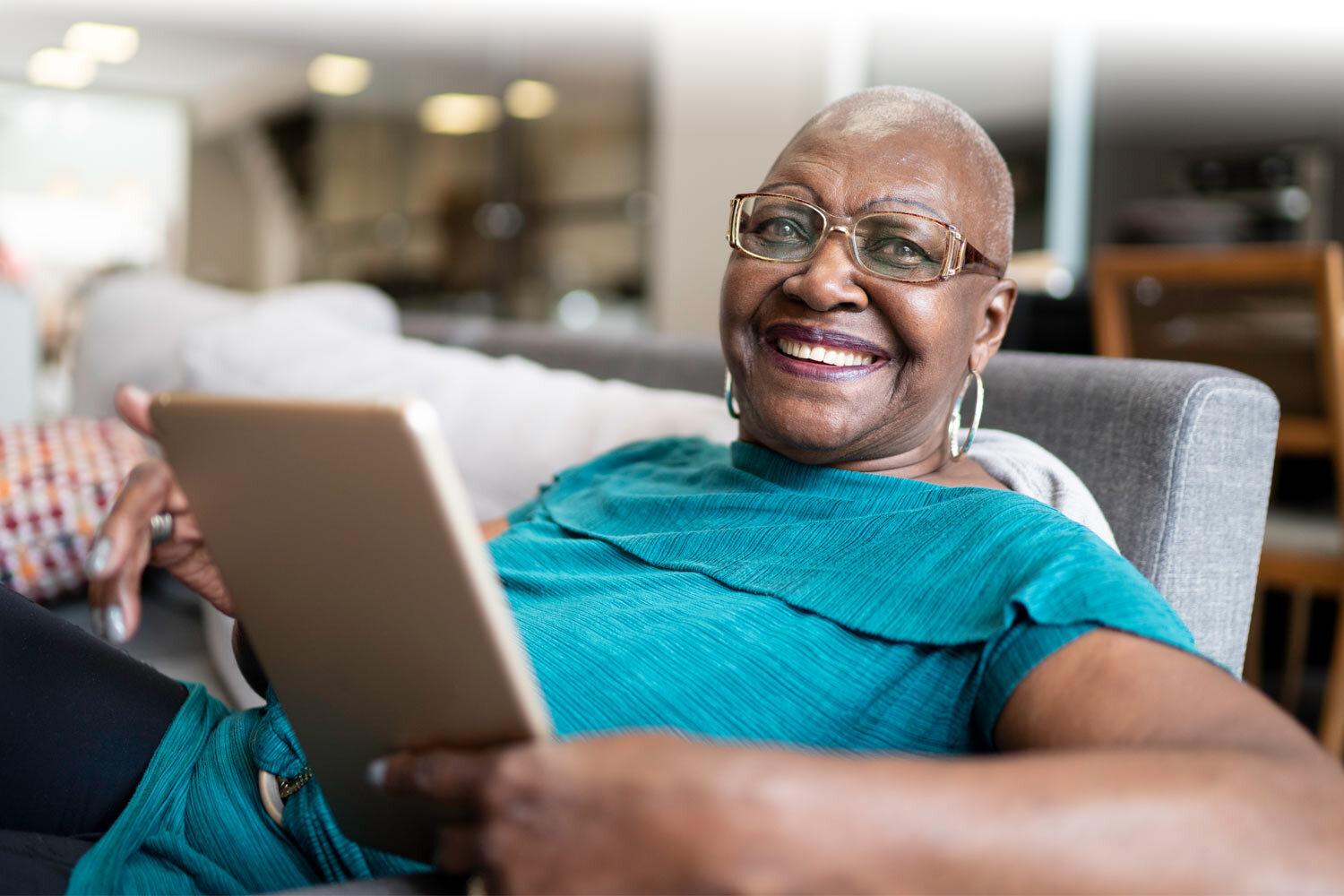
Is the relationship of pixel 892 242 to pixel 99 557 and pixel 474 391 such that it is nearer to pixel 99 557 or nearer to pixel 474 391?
pixel 99 557

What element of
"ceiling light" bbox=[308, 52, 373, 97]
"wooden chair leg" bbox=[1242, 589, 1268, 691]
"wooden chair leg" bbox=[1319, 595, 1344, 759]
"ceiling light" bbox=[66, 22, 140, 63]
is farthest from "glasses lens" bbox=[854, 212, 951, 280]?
"ceiling light" bbox=[66, 22, 140, 63]

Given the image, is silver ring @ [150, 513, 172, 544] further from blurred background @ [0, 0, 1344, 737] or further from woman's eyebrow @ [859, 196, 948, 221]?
blurred background @ [0, 0, 1344, 737]

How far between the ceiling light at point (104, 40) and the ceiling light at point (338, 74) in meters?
0.82

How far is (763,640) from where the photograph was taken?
905mm

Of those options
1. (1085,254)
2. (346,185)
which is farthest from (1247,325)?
(346,185)

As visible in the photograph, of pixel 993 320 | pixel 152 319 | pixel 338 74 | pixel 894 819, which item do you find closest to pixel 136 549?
pixel 894 819

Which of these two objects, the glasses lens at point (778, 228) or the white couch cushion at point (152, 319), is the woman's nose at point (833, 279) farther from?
the white couch cushion at point (152, 319)

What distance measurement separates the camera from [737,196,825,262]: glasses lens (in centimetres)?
110

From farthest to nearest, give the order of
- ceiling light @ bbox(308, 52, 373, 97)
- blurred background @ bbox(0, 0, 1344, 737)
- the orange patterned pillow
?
ceiling light @ bbox(308, 52, 373, 97), blurred background @ bbox(0, 0, 1344, 737), the orange patterned pillow

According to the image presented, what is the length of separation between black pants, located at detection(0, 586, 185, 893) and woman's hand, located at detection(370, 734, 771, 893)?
1.69 ft

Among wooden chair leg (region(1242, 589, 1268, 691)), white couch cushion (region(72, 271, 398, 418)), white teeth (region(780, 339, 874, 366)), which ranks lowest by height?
wooden chair leg (region(1242, 589, 1268, 691))

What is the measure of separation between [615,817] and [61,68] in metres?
6.26

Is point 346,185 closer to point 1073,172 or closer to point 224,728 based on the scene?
point 1073,172

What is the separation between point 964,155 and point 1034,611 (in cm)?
47
